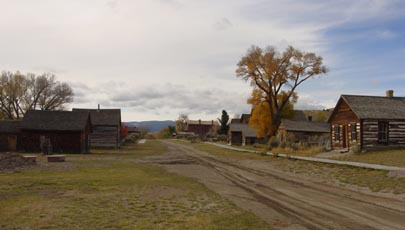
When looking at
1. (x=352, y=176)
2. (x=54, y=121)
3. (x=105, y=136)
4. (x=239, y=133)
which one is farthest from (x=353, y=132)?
(x=239, y=133)

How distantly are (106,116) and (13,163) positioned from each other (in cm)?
3375

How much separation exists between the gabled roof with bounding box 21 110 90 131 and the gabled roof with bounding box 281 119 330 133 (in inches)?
1110

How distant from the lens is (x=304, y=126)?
202ft

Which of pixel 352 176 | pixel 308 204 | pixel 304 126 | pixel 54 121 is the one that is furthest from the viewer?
pixel 304 126

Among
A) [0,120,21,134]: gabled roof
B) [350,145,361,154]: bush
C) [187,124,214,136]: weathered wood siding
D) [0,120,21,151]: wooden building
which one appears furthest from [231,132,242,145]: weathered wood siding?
[187,124,214,136]: weathered wood siding

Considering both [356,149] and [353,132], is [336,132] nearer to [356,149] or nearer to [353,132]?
[353,132]

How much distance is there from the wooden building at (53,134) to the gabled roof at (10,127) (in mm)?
1379

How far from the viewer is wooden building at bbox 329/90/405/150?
3738cm

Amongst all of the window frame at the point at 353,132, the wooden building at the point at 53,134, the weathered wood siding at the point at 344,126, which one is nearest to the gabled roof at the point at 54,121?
the wooden building at the point at 53,134

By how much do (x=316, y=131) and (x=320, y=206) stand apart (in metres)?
48.4

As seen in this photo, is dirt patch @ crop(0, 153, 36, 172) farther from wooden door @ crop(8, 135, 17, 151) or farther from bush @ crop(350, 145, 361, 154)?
bush @ crop(350, 145, 361, 154)

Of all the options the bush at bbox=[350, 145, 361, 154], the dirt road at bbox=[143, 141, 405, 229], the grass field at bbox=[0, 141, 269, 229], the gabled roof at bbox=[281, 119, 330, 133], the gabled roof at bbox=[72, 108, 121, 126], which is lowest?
the dirt road at bbox=[143, 141, 405, 229]

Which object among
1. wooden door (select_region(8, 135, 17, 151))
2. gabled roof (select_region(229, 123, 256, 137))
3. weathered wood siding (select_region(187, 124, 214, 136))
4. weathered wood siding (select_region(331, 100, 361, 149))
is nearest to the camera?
weathered wood siding (select_region(331, 100, 361, 149))

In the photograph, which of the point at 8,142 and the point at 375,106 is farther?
the point at 8,142
